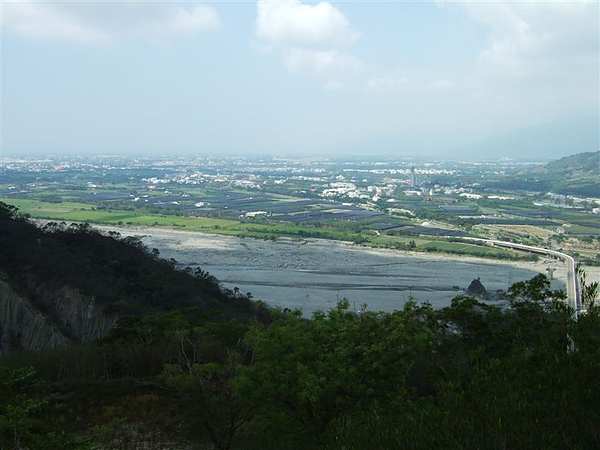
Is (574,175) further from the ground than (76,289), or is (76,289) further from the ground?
(574,175)

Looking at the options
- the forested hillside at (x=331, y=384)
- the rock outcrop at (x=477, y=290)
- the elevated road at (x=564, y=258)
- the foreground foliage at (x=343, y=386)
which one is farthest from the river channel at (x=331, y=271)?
the foreground foliage at (x=343, y=386)

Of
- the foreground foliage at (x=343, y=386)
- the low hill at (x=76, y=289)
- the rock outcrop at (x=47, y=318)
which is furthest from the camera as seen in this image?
the low hill at (x=76, y=289)

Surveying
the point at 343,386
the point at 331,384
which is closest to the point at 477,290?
the point at 343,386

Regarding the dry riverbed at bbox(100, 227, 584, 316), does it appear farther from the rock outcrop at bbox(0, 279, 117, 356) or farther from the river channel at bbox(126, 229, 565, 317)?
the rock outcrop at bbox(0, 279, 117, 356)

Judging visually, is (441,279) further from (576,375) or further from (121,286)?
(576,375)

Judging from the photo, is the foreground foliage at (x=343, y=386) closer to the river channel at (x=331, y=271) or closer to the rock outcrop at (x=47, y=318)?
the rock outcrop at (x=47, y=318)

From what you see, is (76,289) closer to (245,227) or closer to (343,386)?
(343,386)

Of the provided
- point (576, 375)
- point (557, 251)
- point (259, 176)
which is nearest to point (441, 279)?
point (557, 251)
